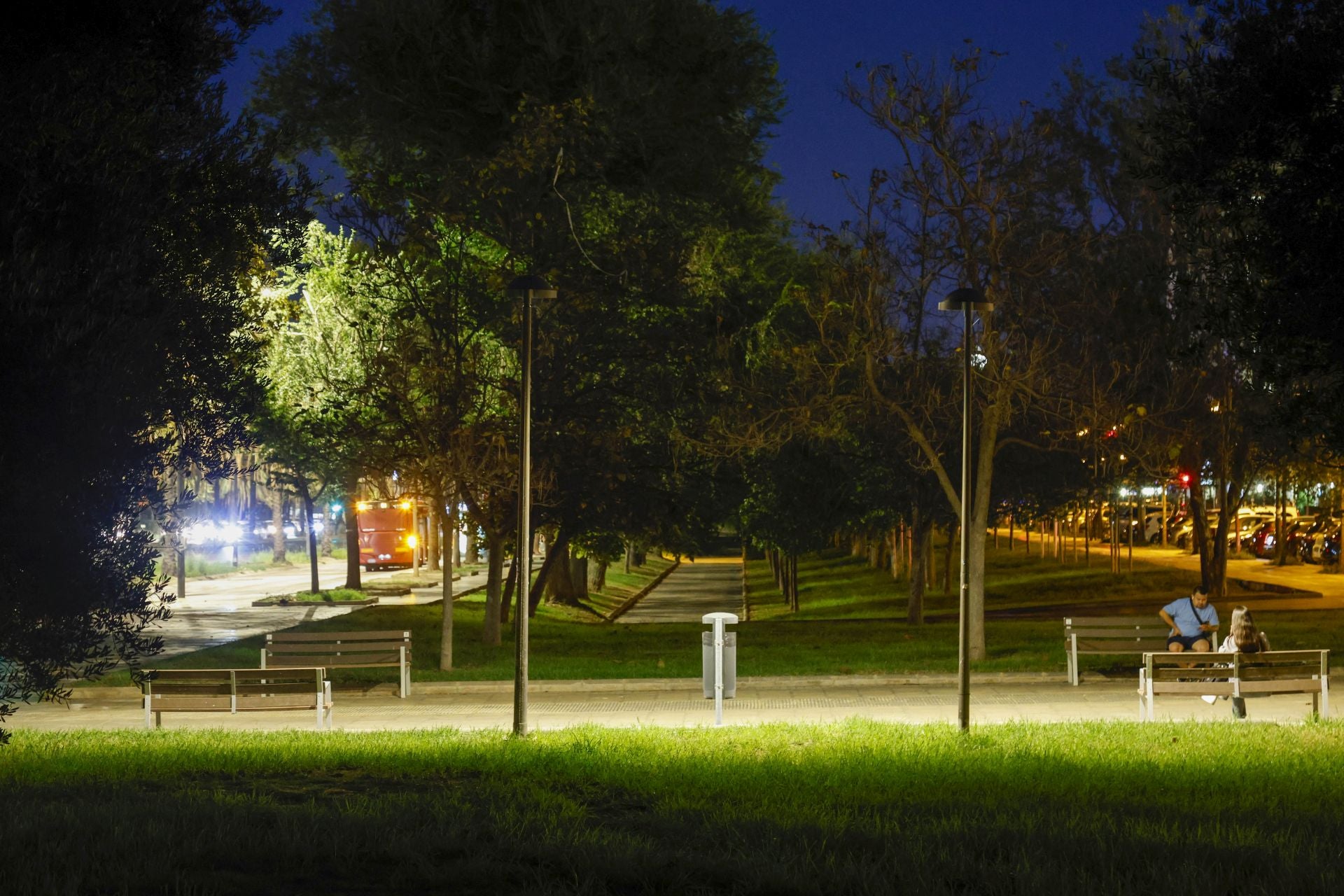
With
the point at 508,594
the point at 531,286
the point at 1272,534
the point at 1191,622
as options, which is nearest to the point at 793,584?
the point at 508,594

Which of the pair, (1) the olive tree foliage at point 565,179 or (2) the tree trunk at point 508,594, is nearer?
(1) the olive tree foliage at point 565,179

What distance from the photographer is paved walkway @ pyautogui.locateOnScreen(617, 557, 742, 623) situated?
161ft

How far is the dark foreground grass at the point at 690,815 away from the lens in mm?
6871

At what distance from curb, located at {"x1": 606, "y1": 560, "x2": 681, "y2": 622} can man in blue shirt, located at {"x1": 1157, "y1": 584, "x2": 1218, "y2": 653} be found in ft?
76.6

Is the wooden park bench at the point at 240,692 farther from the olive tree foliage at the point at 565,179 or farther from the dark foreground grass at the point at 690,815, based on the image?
the olive tree foliage at the point at 565,179

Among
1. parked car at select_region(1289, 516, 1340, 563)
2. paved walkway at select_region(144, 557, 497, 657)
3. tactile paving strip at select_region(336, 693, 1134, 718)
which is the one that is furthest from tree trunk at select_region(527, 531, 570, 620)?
parked car at select_region(1289, 516, 1340, 563)

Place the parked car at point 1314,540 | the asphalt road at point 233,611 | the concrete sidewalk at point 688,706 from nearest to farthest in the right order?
the concrete sidewalk at point 688,706 < the asphalt road at point 233,611 < the parked car at point 1314,540

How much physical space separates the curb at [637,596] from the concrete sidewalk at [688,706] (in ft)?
69.9

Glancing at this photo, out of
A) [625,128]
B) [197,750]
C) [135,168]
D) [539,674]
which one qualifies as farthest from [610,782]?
[625,128]

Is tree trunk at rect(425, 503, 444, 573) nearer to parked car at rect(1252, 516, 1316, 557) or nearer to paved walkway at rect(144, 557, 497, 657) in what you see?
paved walkway at rect(144, 557, 497, 657)

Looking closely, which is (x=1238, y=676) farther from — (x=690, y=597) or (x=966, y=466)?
(x=690, y=597)

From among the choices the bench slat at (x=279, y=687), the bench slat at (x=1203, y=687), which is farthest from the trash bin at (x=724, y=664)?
the bench slat at (x=1203, y=687)

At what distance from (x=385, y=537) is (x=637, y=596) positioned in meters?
15.2

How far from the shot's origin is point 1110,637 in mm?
21500
